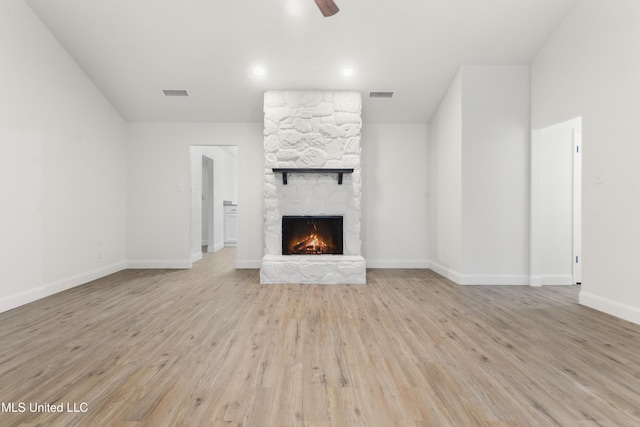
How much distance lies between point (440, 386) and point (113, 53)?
4.88m

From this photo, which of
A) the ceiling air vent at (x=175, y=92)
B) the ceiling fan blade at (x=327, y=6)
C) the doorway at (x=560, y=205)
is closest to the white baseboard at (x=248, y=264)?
the ceiling air vent at (x=175, y=92)

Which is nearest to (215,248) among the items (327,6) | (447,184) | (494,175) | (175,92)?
(175,92)

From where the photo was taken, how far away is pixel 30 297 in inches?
130

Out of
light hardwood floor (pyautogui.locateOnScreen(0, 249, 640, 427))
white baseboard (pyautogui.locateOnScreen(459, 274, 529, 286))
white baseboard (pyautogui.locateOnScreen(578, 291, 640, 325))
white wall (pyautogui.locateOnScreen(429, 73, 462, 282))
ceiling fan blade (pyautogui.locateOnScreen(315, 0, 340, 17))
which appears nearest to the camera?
light hardwood floor (pyautogui.locateOnScreen(0, 249, 640, 427))

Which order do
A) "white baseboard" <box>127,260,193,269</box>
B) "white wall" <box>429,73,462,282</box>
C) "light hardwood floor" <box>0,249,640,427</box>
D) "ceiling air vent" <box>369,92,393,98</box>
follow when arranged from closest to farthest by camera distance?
"light hardwood floor" <box>0,249,640,427</box> < "white wall" <box>429,73,462,282</box> < "ceiling air vent" <box>369,92,393,98</box> < "white baseboard" <box>127,260,193,269</box>

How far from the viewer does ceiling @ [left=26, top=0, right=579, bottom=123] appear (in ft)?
11.5

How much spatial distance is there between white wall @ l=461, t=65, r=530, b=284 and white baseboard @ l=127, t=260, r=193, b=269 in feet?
13.8

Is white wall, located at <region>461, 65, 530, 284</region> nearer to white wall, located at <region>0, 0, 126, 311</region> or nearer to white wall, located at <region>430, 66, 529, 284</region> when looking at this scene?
white wall, located at <region>430, 66, 529, 284</region>

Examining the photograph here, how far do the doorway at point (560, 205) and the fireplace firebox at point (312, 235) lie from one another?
2634 millimetres

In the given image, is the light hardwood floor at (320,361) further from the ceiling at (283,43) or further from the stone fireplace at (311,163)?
the ceiling at (283,43)

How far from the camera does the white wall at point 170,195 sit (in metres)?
5.26

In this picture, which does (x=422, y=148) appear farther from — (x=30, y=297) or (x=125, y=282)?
(x=30, y=297)

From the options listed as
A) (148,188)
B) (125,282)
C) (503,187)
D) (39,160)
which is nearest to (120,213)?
(148,188)

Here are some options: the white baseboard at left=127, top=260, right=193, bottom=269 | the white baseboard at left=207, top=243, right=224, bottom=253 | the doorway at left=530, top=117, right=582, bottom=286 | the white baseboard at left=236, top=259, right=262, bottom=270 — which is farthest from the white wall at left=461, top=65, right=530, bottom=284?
the white baseboard at left=207, top=243, right=224, bottom=253
